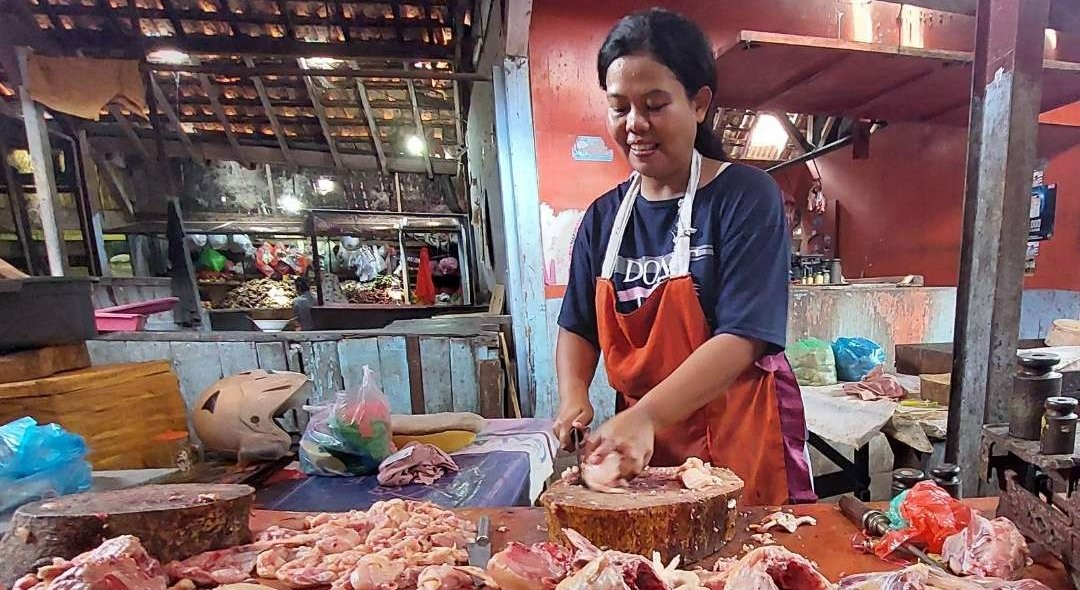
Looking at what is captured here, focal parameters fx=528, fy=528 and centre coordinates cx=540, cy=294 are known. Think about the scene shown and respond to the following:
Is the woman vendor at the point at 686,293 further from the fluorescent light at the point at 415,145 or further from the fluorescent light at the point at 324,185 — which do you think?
the fluorescent light at the point at 324,185

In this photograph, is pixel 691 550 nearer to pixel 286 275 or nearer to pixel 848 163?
pixel 848 163

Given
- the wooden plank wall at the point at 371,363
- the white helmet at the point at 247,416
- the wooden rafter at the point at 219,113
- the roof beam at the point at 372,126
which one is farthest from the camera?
the roof beam at the point at 372,126

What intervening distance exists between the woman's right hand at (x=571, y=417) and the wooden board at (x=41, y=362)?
2788 mm

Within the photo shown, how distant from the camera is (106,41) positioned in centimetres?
671

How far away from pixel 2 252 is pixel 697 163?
12313 millimetres

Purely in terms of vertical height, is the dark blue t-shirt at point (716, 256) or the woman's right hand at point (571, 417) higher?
the dark blue t-shirt at point (716, 256)

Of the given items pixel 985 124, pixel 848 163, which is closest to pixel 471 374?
pixel 985 124

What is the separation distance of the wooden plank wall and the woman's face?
107 inches

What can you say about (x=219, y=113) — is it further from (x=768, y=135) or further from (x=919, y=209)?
(x=919, y=209)

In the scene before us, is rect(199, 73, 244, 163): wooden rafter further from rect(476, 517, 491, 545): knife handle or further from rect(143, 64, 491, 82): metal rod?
rect(476, 517, 491, 545): knife handle

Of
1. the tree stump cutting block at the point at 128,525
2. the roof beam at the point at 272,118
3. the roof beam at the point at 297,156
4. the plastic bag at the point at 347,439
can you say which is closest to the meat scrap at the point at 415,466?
the plastic bag at the point at 347,439

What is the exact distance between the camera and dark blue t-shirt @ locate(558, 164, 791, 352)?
153cm

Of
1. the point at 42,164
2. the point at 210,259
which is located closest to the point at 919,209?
the point at 42,164

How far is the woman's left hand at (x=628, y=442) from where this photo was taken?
1.39m
